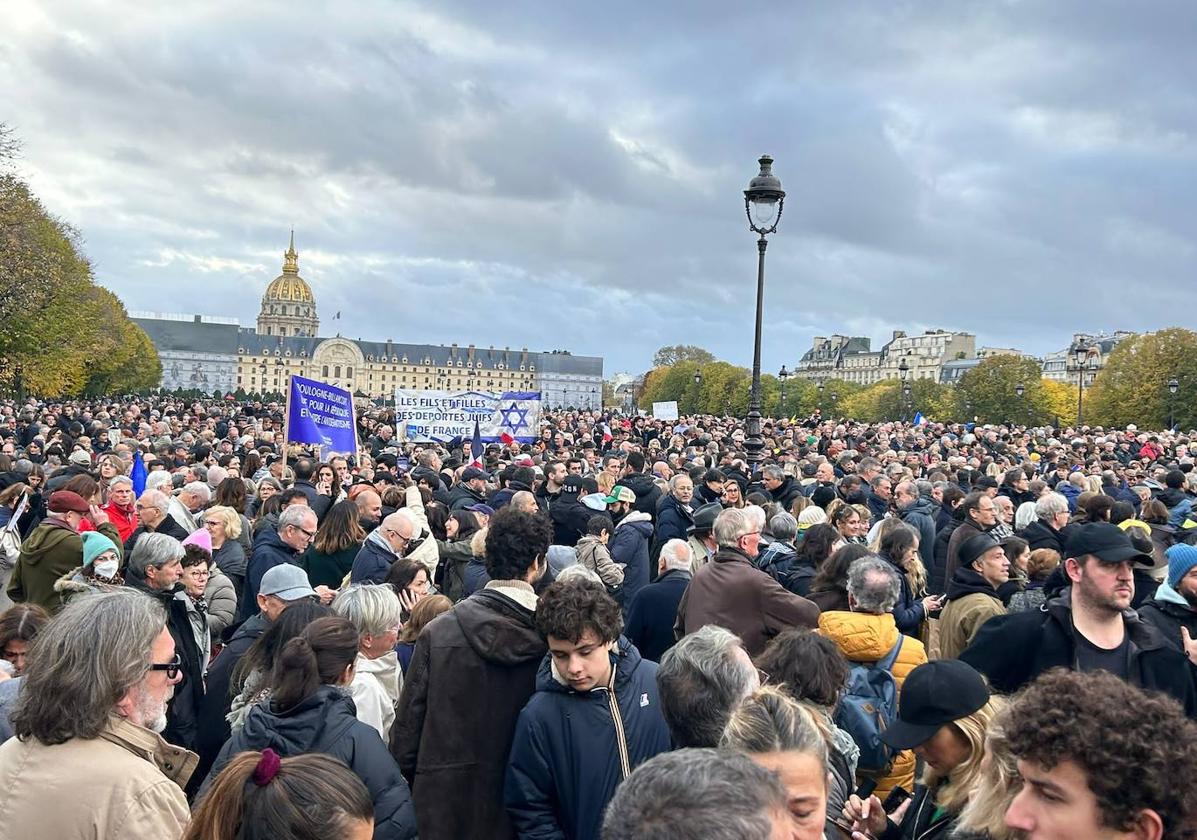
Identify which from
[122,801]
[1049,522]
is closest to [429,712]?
[122,801]

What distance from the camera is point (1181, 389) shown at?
199 ft

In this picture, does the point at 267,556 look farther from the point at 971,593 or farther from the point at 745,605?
the point at 971,593

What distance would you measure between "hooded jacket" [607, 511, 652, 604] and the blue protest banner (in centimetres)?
606

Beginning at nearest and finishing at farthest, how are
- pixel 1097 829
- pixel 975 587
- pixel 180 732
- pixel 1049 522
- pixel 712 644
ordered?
pixel 1097 829, pixel 712 644, pixel 180 732, pixel 975 587, pixel 1049 522

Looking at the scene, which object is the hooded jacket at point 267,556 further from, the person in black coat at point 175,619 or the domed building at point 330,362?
the domed building at point 330,362

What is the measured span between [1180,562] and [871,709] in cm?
212

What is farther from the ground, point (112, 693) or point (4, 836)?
point (112, 693)

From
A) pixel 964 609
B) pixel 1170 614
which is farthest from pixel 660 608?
pixel 1170 614

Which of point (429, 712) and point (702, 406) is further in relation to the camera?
point (702, 406)

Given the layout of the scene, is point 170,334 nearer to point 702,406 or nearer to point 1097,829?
point 702,406

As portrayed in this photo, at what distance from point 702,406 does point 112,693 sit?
4642 inches

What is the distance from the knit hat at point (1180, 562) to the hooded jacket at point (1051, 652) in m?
0.97

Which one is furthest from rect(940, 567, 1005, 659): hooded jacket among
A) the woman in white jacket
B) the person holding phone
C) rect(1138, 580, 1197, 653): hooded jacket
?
the woman in white jacket

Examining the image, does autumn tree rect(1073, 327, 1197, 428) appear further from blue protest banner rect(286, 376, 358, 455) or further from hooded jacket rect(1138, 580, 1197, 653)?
hooded jacket rect(1138, 580, 1197, 653)
